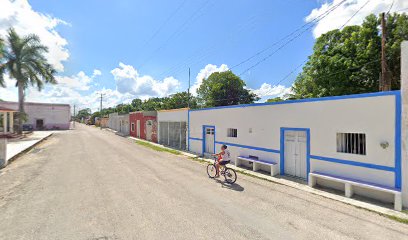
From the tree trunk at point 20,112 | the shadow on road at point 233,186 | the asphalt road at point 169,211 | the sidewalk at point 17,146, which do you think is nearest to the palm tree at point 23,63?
the tree trunk at point 20,112

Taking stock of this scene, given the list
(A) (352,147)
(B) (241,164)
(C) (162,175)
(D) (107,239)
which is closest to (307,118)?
(A) (352,147)

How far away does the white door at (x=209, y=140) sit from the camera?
562 inches

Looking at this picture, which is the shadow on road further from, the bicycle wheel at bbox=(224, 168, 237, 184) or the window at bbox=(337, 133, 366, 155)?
the window at bbox=(337, 133, 366, 155)

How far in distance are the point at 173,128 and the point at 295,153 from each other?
1274 centimetres

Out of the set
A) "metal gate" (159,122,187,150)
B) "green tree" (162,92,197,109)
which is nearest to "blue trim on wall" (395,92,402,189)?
"metal gate" (159,122,187,150)

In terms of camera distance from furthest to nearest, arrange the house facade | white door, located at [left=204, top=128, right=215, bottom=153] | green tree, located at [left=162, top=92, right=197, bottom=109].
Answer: green tree, located at [left=162, top=92, right=197, bottom=109] → the house facade → white door, located at [left=204, top=128, right=215, bottom=153]

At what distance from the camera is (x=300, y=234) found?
4.59 meters

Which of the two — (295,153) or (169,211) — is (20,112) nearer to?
(169,211)

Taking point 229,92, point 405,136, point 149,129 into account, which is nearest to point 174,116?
point 149,129

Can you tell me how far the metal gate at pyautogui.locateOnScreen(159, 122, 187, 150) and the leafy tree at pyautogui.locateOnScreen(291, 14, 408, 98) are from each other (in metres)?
13.1

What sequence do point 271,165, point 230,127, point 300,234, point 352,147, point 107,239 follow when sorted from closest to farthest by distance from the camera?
point 107,239 → point 300,234 → point 352,147 → point 271,165 → point 230,127

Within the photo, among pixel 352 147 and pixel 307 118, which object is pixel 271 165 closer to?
pixel 307 118

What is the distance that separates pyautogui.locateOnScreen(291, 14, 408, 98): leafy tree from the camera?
1535 centimetres

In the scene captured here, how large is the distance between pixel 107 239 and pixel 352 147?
7943 mm
